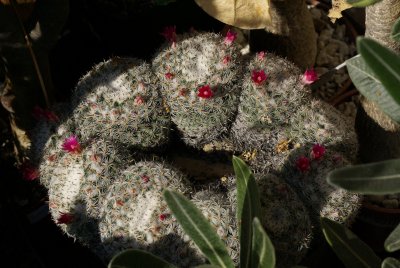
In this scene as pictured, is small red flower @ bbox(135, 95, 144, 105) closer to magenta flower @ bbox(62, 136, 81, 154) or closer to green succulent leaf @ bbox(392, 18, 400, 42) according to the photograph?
magenta flower @ bbox(62, 136, 81, 154)

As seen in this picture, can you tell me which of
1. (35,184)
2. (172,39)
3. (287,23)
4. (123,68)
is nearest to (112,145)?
(123,68)

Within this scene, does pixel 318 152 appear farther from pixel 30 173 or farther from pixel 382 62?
pixel 30 173

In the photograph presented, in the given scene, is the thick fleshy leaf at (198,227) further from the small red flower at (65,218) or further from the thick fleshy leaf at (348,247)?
the small red flower at (65,218)

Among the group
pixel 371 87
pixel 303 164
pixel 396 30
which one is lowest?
pixel 303 164

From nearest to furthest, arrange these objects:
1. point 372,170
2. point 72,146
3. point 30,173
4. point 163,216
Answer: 1. point 372,170
2. point 163,216
3. point 72,146
4. point 30,173

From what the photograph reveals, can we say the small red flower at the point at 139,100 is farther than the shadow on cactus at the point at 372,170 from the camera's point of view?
Yes

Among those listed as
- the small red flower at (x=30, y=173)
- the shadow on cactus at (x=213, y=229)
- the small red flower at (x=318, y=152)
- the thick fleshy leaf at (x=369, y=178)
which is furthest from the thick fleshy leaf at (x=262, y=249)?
the small red flower at (x=30, y=173)

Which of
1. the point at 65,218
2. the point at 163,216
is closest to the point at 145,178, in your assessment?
the point at 163,216
